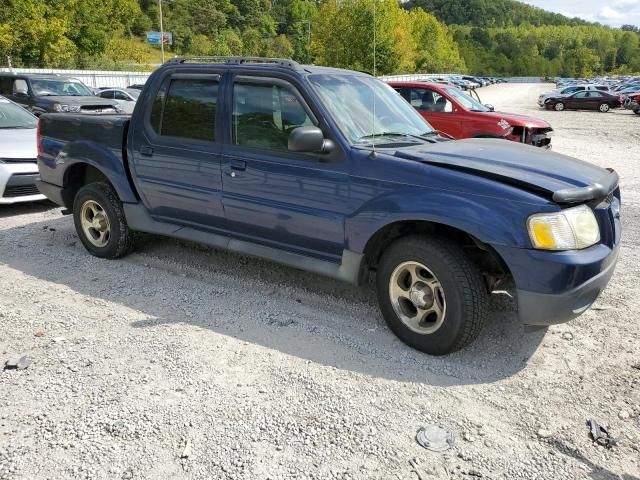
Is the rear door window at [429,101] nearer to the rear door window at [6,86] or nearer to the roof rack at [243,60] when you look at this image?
the roof rack at [243,60]

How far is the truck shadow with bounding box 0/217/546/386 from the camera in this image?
362cm

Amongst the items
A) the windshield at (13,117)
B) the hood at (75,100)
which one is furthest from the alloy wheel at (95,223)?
the hood at (75,100)

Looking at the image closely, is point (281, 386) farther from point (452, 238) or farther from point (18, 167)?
point (18, 167)

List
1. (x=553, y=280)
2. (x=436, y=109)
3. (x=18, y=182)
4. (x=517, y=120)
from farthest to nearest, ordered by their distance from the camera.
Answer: (x=436, y=109), (x=517, y=120), (x=18, y=182), (x=553, y=280)

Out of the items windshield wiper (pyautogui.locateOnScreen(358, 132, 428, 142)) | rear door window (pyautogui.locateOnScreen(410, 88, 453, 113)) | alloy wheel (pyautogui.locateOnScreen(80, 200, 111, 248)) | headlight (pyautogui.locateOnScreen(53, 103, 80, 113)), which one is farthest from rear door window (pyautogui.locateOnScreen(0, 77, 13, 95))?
windshield wiper (pyautogui.locateOnScreen(358, 132, 428, 142))

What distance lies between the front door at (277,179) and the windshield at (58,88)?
11.9 metres

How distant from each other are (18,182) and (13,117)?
2.02 metres

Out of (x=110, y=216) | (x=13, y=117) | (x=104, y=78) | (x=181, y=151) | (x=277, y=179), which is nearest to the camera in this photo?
(x=277, y=179)

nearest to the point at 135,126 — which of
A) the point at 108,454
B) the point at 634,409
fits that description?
the point at 108,454

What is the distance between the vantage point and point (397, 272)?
3717 mm

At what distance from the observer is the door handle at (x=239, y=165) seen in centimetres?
436

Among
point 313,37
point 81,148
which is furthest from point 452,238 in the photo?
point 313,37

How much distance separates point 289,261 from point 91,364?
5.06ft

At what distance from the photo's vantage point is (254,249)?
14.7 ft
